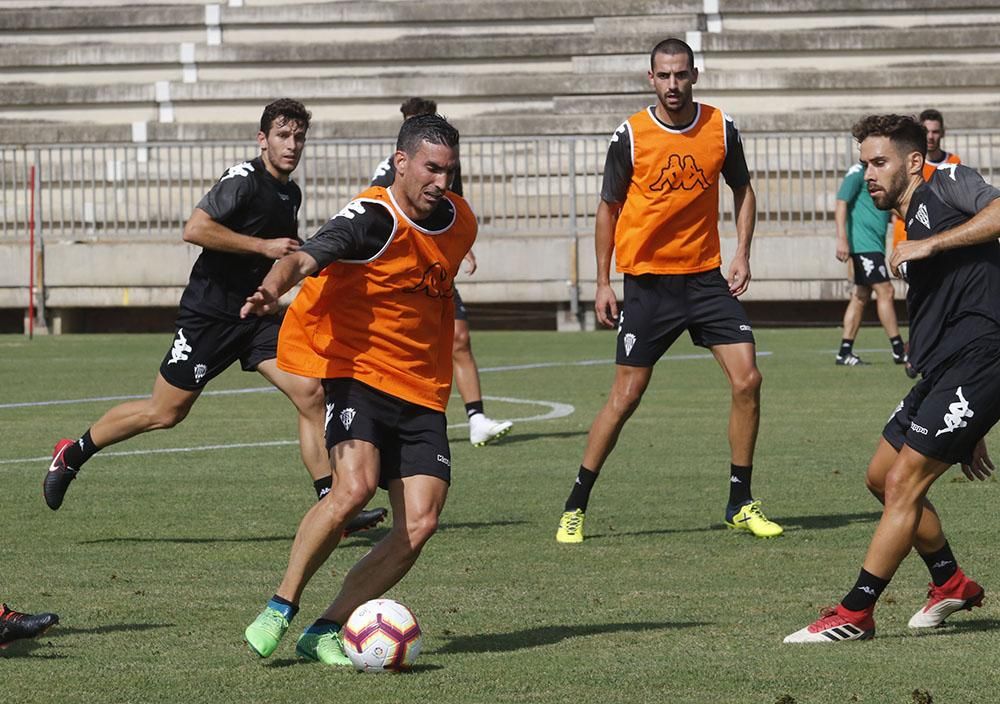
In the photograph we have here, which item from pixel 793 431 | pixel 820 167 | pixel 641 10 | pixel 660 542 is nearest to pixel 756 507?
pixel 660 542

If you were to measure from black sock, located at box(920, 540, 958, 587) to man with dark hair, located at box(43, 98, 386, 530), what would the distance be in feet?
10.8

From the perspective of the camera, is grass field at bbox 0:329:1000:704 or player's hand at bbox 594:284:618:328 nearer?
grass field at bbox 0:329:1000:704

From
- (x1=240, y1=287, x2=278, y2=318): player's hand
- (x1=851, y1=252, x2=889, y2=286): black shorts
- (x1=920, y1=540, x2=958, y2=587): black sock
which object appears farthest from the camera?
(x1=851, y1=252, x2=889, y2=286): black shorts

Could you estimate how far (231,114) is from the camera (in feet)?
91.8

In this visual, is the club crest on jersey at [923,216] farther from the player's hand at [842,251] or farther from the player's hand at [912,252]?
the player's hand at [842,251]

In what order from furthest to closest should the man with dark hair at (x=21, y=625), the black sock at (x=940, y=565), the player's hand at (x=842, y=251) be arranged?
the player's hand at (x=842, y=251)
the black sock at (x=940, y=565)
the man with dark hair at (x=21, y=625)

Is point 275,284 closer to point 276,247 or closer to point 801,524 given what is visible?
point 276,247

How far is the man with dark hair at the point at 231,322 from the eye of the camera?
9211 millimetres

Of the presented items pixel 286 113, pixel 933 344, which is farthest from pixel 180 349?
pixel 933 344

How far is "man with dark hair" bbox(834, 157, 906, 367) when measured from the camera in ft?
58.8

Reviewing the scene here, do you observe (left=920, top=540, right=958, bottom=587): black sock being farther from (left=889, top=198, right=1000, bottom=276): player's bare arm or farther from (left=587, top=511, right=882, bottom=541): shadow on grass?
(left=587, top=511, right=882, bottom=541): shadow on grass

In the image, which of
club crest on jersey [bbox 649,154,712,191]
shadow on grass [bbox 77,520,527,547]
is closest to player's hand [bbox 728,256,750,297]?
club crest on jersey [bbox 649,154,712,191]

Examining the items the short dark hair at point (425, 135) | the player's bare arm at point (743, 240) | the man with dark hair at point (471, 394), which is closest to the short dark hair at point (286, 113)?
the player's bare arm at point (743, 240)

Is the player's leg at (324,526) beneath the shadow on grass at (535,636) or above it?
above
